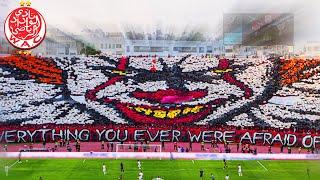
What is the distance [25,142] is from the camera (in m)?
58.4

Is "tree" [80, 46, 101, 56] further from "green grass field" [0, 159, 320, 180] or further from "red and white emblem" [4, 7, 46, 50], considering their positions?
"green grass field" [0, 159, 320, 180]

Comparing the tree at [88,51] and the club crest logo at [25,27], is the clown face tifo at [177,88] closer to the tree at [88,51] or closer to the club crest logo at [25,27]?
the club crest logo at [25,27]

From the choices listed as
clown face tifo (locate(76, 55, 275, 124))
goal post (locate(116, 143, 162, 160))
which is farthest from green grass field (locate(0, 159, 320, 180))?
clown face tifo (locate(76, 55, 275, 124))

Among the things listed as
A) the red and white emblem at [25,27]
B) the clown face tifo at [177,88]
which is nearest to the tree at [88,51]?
the clown face tifo at [177,88]

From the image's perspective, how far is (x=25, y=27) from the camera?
6078cm

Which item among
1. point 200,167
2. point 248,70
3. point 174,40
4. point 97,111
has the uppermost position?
point 174,40

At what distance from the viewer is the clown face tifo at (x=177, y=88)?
63.1 m

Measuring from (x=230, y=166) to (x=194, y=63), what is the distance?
27847mm

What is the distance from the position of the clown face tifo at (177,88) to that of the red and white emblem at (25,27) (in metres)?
8.57

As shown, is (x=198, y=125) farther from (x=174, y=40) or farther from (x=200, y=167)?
(x=174, y=40)

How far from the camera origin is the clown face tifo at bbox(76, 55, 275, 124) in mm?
63094

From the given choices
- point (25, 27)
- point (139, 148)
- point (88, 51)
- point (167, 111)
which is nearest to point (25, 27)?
point (25, 27)

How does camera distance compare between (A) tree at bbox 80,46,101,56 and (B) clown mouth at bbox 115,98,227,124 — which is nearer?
(B) clown mouth at bbox 115,98,227,124

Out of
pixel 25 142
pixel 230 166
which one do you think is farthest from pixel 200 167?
pixel 25 142
